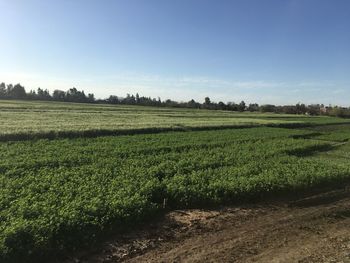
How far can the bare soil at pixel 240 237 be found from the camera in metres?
8.34

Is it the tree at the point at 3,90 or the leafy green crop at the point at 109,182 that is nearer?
the leafy green crop at the point at 109,182

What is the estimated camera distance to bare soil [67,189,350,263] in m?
8.34

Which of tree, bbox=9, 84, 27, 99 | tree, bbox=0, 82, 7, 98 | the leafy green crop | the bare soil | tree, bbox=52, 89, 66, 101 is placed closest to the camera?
the bare soil

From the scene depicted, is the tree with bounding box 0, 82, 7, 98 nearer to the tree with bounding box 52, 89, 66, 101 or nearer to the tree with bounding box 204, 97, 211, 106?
the tree with bounding box 52, 89, 66, 101

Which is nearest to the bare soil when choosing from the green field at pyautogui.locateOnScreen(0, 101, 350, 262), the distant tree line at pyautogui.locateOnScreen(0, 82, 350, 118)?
the green field at pyautogui.locateOnScreen(0, 101, 350, 262)

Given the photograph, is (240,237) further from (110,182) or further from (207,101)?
(207,101)

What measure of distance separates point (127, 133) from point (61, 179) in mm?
18521

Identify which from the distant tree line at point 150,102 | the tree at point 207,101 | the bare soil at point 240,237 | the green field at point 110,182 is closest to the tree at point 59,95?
the distant tree line at point 150,102

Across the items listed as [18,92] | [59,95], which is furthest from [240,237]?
[59,95]

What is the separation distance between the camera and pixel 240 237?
31.2ft

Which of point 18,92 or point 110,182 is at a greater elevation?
point 18,92

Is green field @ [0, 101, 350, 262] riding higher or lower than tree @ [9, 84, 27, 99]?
lower

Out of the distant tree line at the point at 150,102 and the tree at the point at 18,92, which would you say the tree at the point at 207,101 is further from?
the tree at the point at 18,92

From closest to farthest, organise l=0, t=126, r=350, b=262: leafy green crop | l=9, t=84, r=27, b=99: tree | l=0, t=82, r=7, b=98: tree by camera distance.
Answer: l=0, t=126, r=350, b=262: leafy green crop < l=9, t=84, r=27, b=99: tree < l=0, t=82, r=7, b=98: tree
